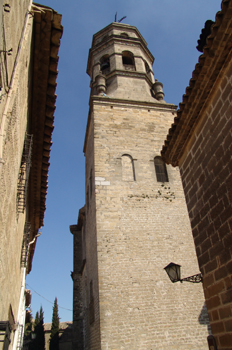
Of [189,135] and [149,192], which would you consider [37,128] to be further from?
[149,192]

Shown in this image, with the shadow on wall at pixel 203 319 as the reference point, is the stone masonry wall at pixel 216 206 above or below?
above

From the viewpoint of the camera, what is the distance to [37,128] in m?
6.36

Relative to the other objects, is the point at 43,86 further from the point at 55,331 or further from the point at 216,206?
the point at 55,331

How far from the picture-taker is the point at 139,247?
9.95 m

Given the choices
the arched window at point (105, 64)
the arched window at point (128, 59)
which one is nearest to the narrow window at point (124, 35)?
the arched window at point (128, 59)

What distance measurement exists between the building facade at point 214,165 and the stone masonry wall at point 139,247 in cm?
480

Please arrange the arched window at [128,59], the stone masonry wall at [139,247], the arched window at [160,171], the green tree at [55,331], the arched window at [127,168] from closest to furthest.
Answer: the stone masonry wall at [139,247]
the arched window at [127,168]
the arched window at [160,171]
the arched window at [128,59]
the green tree at [55,331]

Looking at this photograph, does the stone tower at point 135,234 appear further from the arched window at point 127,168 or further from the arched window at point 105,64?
the arched window at point 105,64

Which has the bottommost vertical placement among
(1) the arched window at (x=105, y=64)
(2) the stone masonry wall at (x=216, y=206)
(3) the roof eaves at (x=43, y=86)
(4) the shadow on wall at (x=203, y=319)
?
(4) the shadow on wall at (x=203, y=319)

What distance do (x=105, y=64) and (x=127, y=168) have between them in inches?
340

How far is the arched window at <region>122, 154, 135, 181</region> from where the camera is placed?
11.7 m

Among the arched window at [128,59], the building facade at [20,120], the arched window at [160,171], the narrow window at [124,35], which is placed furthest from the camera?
the narrow window at [124,35]

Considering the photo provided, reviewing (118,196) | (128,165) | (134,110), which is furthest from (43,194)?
(134,110)

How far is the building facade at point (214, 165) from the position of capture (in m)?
3.96
